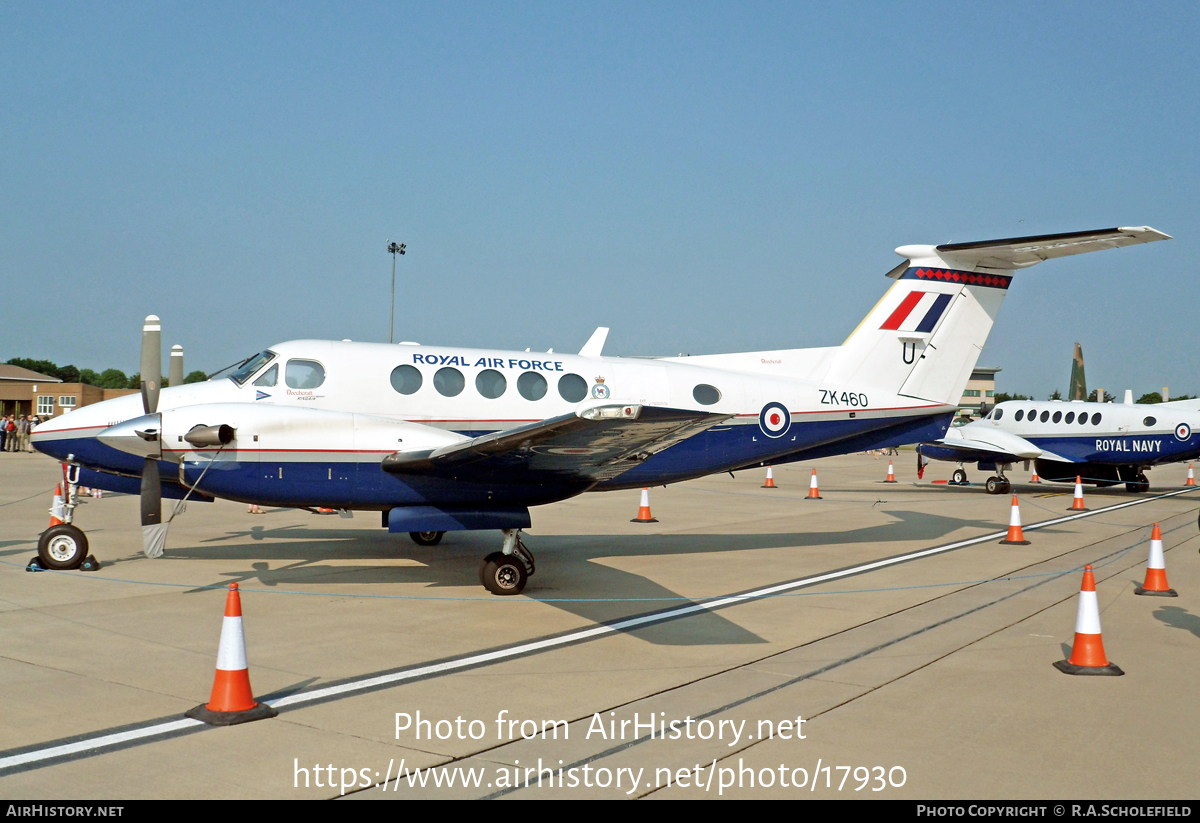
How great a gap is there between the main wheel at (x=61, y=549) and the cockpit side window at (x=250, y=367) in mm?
2660

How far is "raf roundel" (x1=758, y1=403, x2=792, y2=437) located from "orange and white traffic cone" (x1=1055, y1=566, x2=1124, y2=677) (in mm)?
5763

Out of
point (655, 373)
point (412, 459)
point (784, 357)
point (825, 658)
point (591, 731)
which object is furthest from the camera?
point (784, 357)

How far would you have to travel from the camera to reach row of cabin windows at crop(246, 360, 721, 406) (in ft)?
34.4

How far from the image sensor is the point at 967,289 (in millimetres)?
13773

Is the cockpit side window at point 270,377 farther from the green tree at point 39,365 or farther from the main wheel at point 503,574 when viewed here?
the green tree at point 39,365

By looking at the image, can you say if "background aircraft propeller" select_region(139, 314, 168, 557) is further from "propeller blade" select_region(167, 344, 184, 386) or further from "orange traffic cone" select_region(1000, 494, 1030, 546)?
"orange traffic cone" select_region(1000, 494, 1030, 546)

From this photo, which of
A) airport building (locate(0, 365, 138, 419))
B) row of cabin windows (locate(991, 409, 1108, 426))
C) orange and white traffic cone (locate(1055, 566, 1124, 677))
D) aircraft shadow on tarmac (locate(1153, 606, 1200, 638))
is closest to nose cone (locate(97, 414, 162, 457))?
orange and white traffic cone (locate(1055, 566, 1124, 677))

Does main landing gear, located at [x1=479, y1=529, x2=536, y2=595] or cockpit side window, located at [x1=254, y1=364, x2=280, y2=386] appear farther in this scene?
cockpit side window, located at [x1=254, y1=364, x2=280, y2=386]

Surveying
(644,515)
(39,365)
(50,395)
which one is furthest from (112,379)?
(644,515)

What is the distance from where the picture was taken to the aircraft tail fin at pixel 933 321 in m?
13.3

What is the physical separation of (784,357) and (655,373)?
7.50 ft

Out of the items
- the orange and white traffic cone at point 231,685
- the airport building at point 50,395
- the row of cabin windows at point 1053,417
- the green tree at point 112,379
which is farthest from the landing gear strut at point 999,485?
the green tree at point 112,379
